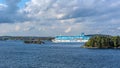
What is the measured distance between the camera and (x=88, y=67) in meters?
79.9

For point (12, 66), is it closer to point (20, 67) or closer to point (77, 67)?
point (20, 67)

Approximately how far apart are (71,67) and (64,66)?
2.40 m

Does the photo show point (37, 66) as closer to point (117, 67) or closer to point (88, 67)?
point (88, 67)

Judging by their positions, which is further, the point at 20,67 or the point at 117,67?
Result: the point at 117,67

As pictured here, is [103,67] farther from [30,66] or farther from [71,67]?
[30,66]

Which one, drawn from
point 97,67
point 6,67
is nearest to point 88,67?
point 97,67

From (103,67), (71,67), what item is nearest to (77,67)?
(71,67)

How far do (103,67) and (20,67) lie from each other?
20025 millimetres

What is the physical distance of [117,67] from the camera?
8200cm

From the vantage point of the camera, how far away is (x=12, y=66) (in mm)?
77375

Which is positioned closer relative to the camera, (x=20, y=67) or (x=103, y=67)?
(x=20, y=67)

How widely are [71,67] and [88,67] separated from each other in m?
4.47

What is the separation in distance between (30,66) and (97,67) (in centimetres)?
1567

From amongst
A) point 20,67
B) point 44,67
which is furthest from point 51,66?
point 20,67
